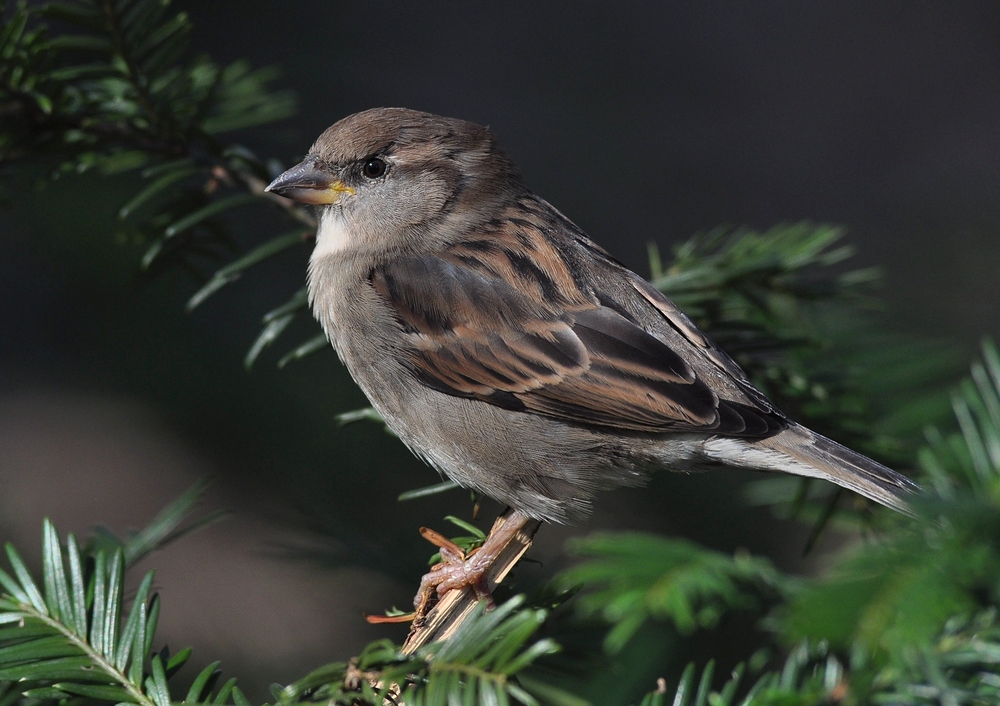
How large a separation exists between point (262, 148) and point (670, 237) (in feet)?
8.63

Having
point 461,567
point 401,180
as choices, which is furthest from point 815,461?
point 401,180

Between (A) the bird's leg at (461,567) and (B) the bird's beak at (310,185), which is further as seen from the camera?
(B) the bird's beak at (310,185)

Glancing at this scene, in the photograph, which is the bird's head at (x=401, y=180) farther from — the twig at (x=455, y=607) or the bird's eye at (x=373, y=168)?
the twig at (x=455, y=607)

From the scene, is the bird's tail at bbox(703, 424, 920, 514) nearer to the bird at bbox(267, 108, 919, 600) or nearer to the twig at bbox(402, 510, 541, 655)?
the bird at bbox(267, 108, 919, 600)

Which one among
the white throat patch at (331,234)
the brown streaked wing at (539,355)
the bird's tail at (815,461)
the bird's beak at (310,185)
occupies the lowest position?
the bird's tail at (815,461)

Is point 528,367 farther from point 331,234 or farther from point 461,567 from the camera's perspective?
point 331,234

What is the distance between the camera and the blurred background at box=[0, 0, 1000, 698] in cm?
307

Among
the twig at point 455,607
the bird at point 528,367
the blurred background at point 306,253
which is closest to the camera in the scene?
the twig at point 455,607

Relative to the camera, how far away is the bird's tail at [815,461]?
6.49ft

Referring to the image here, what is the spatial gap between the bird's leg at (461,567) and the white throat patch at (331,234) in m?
0.97

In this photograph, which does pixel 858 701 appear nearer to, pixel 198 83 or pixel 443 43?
pixel 198 83

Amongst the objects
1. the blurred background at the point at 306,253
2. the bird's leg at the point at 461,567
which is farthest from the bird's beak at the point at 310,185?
the bird's leg at the point at 461,567

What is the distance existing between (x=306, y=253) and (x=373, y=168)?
107 centimetres

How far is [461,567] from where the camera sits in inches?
79.8
